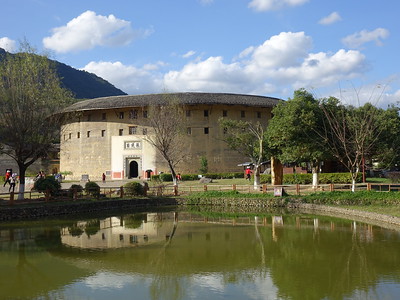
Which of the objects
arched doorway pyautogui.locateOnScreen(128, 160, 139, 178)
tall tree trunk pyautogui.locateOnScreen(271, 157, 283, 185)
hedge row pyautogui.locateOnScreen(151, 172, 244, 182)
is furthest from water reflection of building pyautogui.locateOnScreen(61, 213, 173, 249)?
arched doorway pyautogui.locateOnScreen(128, 160, 139, 178)

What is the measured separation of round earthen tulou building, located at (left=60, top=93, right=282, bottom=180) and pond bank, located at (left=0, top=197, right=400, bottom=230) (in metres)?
14.6

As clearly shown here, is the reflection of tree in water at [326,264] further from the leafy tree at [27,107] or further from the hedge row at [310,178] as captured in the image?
the hedge row at [310,178]

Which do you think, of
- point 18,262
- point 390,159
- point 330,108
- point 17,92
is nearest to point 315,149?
point 330,108

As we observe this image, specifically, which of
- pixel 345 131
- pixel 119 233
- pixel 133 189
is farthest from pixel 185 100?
pixel 119 233

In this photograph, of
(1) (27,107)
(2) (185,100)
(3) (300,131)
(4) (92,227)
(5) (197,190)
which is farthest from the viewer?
(2) (185,100)

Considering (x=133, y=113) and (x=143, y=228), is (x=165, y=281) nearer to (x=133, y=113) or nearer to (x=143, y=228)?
(x=143, y=228)

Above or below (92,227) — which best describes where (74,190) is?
above

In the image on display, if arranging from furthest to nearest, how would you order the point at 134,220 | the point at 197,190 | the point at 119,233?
1. the point at 197,190
2. the point at 134,220
3. the point at 119,233

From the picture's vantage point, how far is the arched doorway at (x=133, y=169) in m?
38.8

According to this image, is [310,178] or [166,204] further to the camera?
[310,178]

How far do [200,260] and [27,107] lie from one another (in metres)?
12.4

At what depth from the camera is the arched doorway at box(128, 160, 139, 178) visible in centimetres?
3884

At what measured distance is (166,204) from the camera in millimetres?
22469

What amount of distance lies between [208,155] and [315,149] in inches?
620
